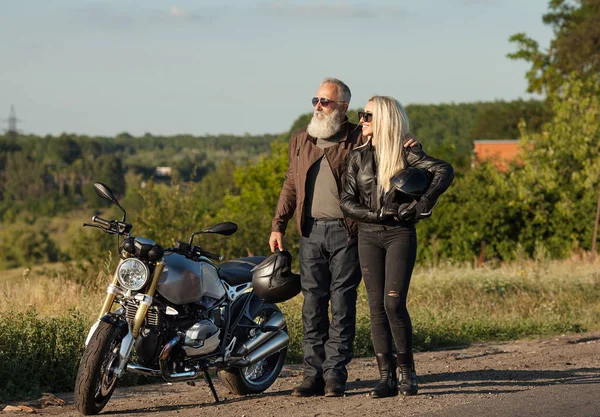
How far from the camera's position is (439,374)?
8.78 metres

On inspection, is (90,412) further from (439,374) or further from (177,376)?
(439,374)

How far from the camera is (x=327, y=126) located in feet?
25.2

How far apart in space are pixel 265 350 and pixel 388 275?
117 centimetres

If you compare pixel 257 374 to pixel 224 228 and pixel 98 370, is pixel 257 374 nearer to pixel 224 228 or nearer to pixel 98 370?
pixel 224 228

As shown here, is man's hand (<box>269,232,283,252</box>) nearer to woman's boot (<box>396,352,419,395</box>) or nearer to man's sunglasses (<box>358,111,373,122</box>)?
man's sunglasses (<box>358,111,373,122</box>)

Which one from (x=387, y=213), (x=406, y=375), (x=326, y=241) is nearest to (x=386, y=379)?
(x=406, y=375)

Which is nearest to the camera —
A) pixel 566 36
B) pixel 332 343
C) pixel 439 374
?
pixel 332 343

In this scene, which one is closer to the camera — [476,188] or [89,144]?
[476,188]

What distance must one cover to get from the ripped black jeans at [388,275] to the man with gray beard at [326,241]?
0.20 meters

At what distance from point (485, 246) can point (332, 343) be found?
30.7 meters

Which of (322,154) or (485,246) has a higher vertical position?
(322,154)

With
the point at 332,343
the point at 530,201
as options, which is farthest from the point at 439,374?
the point at 530,201

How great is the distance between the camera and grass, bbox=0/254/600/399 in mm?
8570

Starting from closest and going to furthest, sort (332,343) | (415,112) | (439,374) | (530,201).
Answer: (332,343) → (439,374) → (530,201) → (415,112)
